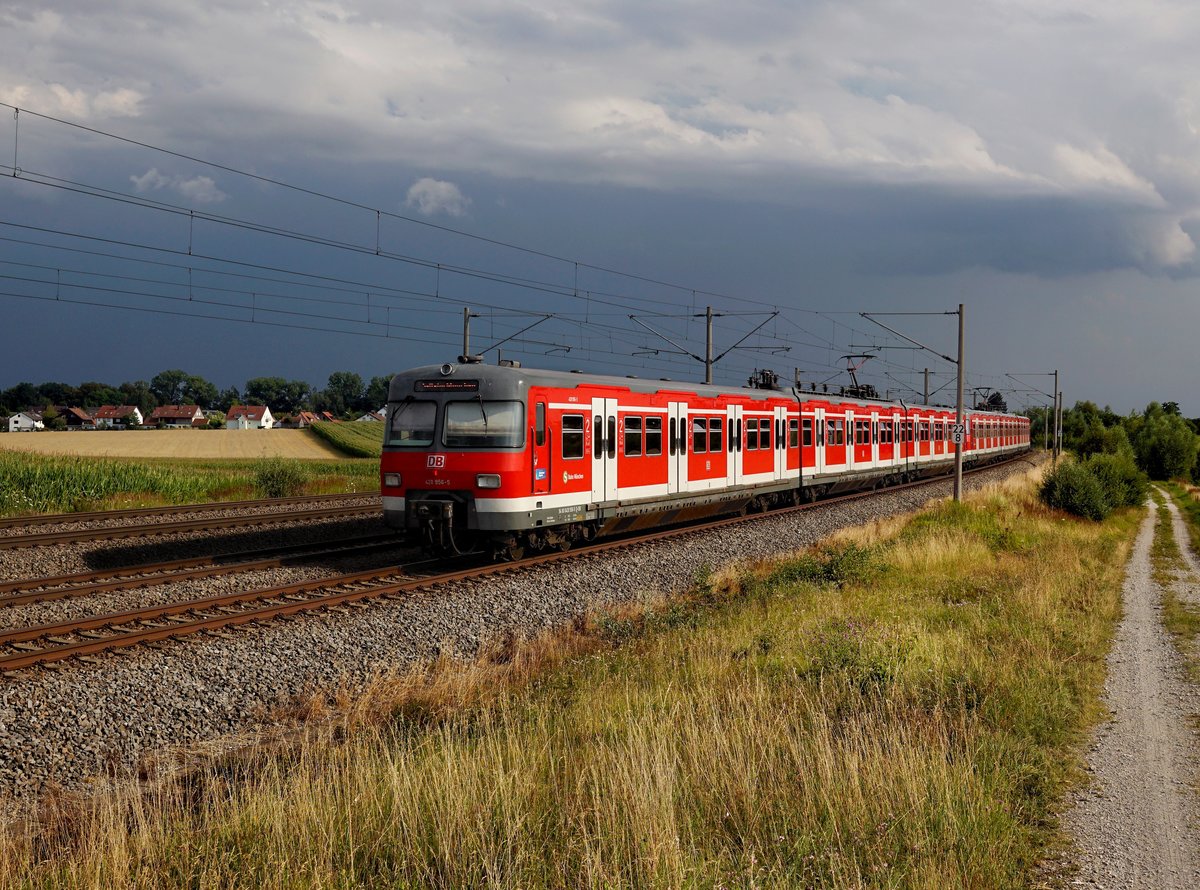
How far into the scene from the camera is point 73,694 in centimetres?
903

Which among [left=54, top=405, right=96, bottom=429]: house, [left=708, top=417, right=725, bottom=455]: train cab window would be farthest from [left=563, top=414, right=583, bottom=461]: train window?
[left=54, top=405, right=96, bottom=429]: house

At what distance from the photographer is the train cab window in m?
22.2

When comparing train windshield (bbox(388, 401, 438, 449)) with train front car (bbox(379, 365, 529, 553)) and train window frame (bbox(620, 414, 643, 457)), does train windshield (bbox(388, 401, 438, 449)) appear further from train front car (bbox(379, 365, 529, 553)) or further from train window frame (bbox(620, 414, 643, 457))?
train window frame (bbox(620, 414, 643, 457))

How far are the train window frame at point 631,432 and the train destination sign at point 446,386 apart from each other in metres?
3.59

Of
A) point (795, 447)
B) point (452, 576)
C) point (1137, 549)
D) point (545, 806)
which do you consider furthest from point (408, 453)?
point (1137, 549)

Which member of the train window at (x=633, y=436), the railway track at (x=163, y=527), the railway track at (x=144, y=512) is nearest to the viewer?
the railway track at (x=163, y=527)

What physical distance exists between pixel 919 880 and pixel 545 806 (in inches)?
84.7

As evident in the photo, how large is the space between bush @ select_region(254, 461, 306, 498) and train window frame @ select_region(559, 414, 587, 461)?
1604 centimetres

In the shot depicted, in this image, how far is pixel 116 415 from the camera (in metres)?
146

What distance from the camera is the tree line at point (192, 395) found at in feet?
498

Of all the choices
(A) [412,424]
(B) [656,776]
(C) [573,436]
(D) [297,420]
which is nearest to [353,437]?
(A) [412,424]

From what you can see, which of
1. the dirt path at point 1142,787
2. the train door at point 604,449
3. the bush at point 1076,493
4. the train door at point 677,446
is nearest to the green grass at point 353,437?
the bush at point 1076,493

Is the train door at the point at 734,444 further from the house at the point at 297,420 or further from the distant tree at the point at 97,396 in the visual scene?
the distant tree at the point at 97,396

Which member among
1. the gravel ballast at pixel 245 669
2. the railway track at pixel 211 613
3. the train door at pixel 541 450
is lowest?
the gravel ballast at pixel 245 669
